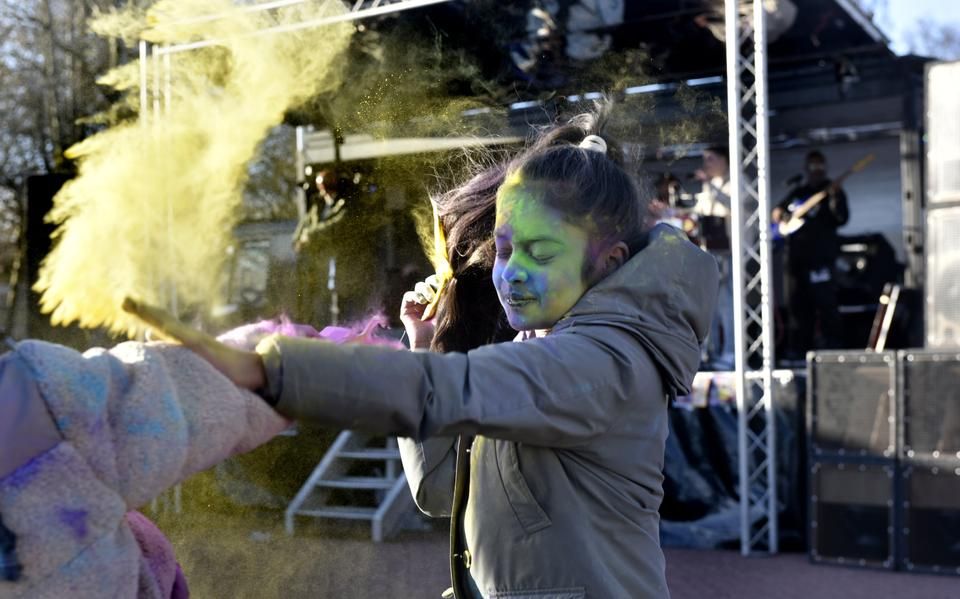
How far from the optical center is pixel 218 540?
8.11 feet

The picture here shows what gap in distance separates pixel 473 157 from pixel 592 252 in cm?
71

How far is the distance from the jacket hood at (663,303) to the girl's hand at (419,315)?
1.84ft

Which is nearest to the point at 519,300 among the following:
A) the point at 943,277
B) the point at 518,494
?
the point at 518,494

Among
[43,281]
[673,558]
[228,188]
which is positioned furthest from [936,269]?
[43,281]

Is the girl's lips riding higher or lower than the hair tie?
lower

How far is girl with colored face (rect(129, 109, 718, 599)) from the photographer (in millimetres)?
1271

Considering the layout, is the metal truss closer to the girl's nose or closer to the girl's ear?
the girl's ear

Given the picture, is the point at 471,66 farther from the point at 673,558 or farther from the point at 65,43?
the point at 673,558

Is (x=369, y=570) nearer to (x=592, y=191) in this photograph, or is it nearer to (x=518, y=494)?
(x=518, y=494)

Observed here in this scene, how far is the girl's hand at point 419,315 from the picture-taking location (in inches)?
82.0

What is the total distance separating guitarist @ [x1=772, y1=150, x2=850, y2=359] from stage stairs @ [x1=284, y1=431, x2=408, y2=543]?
4767 millimetres

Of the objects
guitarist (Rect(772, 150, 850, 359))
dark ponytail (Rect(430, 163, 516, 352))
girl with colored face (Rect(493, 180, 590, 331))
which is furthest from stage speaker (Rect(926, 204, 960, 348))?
girl with colored face (Rect(493, 180, 590, 331))

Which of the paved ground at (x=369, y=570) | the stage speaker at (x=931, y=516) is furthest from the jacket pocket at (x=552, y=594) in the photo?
the stage speaker at (x=931, y=516)

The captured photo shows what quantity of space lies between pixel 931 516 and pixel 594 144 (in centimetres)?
441
